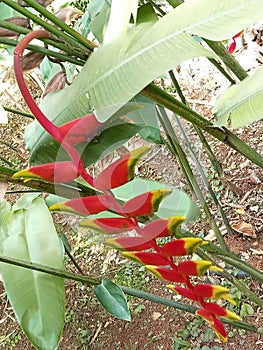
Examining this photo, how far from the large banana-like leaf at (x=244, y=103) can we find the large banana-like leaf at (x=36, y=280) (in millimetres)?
250

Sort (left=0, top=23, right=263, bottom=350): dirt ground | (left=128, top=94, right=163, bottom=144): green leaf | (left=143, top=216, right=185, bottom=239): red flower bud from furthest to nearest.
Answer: (left=0, top=23, right=263, bottom=350): dirt ground → (left=128, top=94, right=163, bottom=144): green leaf → (left=143, top=216, right=185, bottom=239): red flower bud

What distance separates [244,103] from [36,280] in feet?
1.04

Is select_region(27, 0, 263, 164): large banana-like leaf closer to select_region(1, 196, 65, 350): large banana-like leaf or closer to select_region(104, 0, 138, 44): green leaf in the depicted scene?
select_region(104, 0, 138, 44): green leaf

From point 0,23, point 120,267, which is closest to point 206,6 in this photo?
point 0,23

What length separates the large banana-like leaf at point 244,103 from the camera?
0.56 m

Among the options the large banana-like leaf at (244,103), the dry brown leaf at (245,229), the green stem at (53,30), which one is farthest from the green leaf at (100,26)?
the dry brown leaf at (245,229)

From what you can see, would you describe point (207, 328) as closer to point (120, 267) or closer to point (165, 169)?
point (120, 267)

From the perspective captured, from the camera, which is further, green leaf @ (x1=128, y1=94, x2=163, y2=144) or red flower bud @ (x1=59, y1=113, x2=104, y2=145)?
green leaf @ (x1=128, y1=94, x2=163, y2=144)

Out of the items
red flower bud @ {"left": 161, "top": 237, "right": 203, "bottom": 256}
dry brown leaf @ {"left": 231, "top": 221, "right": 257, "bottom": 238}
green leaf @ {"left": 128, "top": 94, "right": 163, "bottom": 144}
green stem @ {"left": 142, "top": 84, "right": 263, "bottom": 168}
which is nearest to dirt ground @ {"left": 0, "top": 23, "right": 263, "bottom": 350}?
dry brown leaf @ {"left": 231, "top": 221, "right": 257, "bottom": 238}

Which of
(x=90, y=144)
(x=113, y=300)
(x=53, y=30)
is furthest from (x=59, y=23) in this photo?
(x=113, y=300)

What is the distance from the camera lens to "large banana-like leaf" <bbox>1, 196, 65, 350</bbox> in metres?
0.63

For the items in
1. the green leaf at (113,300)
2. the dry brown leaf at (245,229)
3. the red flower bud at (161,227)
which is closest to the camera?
the red flower bud at (161,227)

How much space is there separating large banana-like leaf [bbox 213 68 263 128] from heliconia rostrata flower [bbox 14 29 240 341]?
0.37 feet

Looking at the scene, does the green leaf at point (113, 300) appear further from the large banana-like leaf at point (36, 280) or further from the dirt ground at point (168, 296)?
the dirt ground at point (168, 296)
